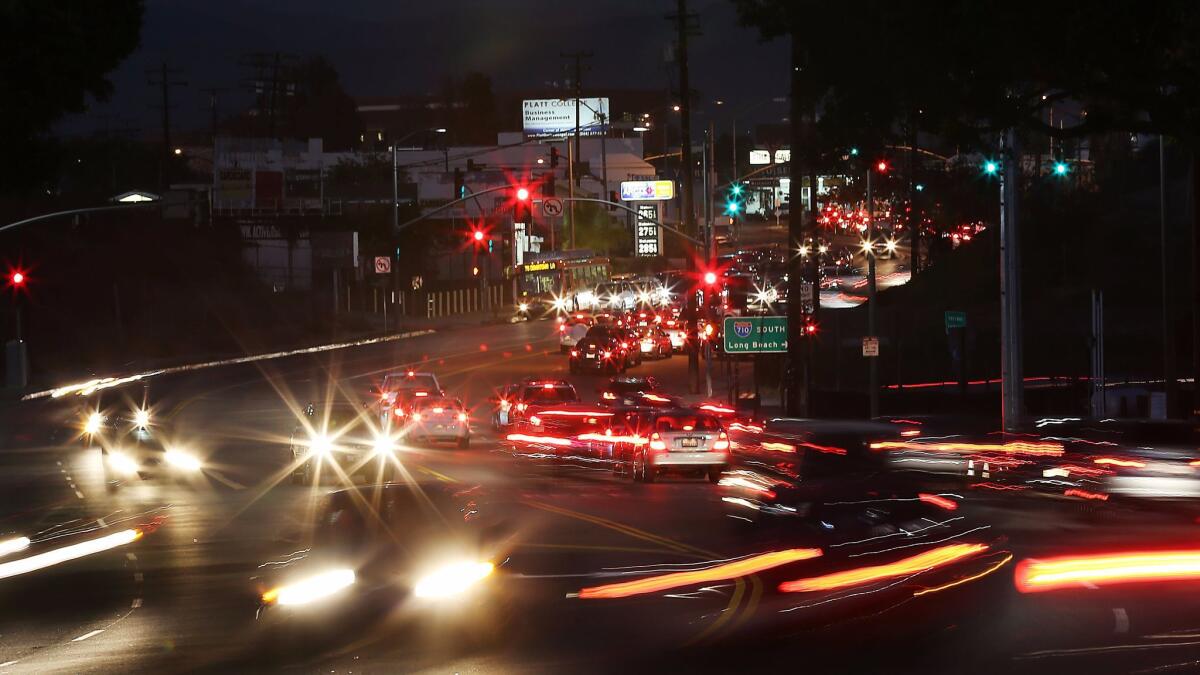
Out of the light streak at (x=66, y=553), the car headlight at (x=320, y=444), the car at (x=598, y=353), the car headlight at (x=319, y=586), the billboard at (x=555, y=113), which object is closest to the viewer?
the car headlight at (x=319, y=586)

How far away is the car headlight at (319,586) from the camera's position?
42.9 feet

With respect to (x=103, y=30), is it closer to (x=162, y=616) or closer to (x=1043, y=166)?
(x=162, y=616)

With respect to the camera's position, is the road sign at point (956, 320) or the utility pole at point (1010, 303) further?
the road sign at point (956, 320)

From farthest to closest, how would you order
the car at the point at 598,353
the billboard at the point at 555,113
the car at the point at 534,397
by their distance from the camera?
the billboard at the point at 555,113, the car at the point at 598,353, the car at the point at 534,397

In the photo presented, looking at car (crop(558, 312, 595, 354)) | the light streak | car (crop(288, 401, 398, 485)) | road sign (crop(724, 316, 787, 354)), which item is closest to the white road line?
the light streak

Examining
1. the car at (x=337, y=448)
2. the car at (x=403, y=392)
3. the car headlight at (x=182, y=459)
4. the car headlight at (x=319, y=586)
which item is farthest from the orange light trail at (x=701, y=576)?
the car at (x=403, y=392)

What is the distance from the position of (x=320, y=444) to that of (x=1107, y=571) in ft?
67.0

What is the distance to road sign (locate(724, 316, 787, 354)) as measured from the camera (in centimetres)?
4872

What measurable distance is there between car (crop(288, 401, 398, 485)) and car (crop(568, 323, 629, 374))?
1198 inches

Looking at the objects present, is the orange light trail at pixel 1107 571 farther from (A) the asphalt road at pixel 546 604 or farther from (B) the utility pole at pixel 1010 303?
(B) the utility pole at pixel 1010 303

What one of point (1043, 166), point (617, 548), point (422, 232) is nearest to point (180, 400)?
point (617, 548)

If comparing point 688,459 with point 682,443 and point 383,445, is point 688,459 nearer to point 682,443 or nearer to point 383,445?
point 682,443

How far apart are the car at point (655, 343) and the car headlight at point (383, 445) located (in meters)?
35.5

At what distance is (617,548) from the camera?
63.9ft
